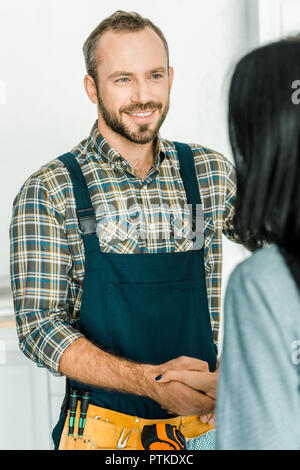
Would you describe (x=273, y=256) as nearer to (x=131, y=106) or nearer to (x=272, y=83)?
(x=272, y=83)

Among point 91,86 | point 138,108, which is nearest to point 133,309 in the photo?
point 138,108

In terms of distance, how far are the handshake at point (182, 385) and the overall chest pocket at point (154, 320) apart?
0.14m

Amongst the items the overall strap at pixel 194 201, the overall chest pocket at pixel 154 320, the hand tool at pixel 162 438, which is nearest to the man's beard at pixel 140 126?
the overall strap at pixel 194 201

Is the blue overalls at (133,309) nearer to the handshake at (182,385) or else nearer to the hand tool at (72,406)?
the hand tool at (72,406)

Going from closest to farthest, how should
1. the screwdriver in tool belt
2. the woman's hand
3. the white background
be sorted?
the woman's hand → the screwdriver in tool belt → the white background

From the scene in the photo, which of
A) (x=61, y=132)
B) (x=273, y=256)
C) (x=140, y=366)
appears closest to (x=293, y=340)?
(x=273, y=256)

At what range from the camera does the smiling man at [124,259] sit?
46.3 inches

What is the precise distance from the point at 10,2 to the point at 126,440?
4.08 feet

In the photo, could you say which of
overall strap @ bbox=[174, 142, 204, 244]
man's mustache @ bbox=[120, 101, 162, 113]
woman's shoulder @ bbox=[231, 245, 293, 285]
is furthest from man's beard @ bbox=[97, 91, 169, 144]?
woman's shoulder @ bbox=[231, 245, 293, 285]

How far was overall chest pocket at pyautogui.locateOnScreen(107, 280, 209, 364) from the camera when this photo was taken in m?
1.23

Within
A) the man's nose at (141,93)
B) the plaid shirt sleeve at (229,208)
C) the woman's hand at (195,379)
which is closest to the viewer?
the woman's hand at (195,379)

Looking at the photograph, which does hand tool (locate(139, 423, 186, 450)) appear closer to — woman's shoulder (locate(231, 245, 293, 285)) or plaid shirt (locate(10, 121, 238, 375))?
plaid shirt (locate(10, 121, 238, 375))

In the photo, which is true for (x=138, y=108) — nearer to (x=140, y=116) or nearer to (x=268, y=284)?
(x=140, y=116)

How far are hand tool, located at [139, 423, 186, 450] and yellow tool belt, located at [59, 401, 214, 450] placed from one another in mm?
27
